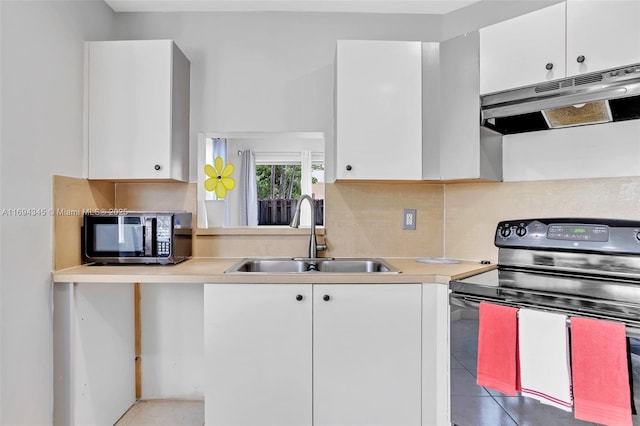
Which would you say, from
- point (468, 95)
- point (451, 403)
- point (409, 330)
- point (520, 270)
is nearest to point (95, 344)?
point (409, 330)

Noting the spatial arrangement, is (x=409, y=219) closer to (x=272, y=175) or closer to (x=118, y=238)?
(x=272, y=175)

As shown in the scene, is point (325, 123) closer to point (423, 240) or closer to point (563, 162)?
point (423, 240)

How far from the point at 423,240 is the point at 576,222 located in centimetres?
80

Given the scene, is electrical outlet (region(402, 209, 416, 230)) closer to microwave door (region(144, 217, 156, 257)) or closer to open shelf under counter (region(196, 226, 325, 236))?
open shelf under counter (region(196, 226, 325, 236))

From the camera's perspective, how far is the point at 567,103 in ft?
4.92

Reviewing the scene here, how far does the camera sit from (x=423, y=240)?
2.16 meters

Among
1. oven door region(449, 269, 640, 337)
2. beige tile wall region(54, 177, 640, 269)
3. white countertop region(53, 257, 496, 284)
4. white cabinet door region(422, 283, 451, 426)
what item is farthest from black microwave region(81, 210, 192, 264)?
oven door region(449, 269, 640, 337)

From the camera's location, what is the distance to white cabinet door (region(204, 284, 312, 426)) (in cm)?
158

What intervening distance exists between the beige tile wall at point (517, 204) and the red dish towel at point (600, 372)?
82 centimetres

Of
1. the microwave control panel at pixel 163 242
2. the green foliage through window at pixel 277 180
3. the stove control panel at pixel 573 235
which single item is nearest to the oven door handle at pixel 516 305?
the stove control panel at pixel 573 235

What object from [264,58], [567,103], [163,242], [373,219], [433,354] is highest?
[264,58]

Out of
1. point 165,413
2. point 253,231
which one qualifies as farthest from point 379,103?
point 165,413

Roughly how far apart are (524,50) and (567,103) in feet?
1.04

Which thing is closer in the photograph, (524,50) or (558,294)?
(558,294)
